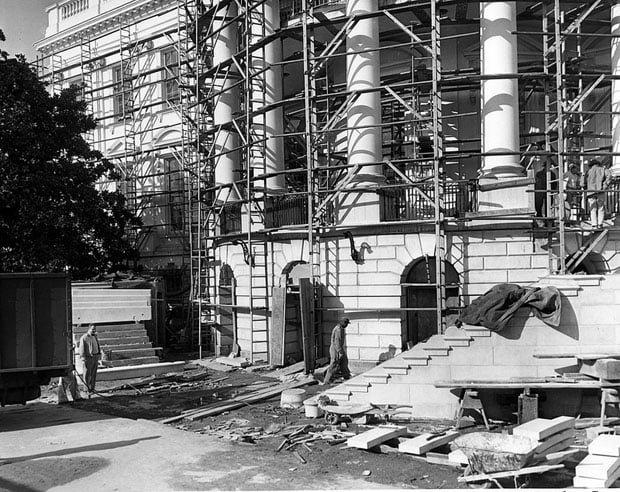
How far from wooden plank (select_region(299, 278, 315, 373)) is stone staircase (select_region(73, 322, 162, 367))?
20.8 feet

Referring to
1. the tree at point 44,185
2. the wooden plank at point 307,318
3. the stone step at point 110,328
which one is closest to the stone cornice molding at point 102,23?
the tree at point 44,185

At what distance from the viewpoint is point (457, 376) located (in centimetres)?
1463

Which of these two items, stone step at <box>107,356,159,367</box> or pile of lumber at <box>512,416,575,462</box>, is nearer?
pile of lumber at <box>512,416,575,462</box>

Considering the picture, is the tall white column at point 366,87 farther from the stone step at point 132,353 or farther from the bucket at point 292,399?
the stone step at point 132,353

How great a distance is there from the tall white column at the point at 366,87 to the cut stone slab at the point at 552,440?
11.0 meters

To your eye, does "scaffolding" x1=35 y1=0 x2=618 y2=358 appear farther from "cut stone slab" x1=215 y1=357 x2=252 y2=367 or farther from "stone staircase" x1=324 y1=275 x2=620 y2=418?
"stone staircase" x1=324 y1=275 x2=620 y2=418

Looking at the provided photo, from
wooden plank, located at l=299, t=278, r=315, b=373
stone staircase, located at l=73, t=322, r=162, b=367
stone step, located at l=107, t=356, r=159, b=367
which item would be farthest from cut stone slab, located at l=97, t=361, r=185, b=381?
wooden plank, located at l=299, t=278, r=315, b=373

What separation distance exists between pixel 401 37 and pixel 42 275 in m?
16.1

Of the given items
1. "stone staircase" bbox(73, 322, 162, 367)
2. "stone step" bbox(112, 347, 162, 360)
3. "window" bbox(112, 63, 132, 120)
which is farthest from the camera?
"window" bbox(112, 63, 132, 120)

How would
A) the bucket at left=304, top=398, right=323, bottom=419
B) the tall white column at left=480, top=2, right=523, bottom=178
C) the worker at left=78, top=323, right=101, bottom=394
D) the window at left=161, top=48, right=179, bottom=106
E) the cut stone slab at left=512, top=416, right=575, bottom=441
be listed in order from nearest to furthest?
the cut stone slab at left=512, top=416, right=575, bottom=441 → the bucket at left=304, top=398, right=323, bottom=419 → the worker at left=78, top=323, right=101, bottom=394 → the tall white column at left=480, top=2, right=523, bottom=178 → the window at left=161, top=48, right=179, bottom=106

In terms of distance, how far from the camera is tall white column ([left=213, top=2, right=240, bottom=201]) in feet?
83.8

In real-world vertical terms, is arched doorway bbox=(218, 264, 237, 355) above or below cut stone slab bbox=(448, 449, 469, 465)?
above

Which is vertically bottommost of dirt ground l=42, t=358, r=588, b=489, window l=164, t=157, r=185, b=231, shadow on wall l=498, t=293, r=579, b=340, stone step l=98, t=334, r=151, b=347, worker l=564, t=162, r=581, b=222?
dirt ground l=42, t=358, r=588, b=489

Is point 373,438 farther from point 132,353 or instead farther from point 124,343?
point 124,343
